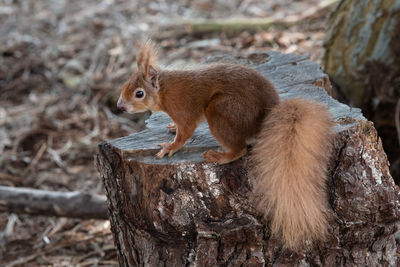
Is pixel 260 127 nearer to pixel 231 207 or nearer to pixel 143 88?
pixel 231 207

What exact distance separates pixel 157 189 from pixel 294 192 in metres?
0.46

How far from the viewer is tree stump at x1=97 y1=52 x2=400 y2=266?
1673 millimetres

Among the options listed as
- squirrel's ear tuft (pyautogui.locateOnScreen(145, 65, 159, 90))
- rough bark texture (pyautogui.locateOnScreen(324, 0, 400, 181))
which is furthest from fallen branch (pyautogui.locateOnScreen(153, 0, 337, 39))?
squirrel's ear tuft (pyautogui.locateOnScreen(145, 65, 159, 90))

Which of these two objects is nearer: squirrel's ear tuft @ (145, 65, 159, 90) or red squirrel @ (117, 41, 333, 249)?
red squirrel @ (117, 41, 333, 249)

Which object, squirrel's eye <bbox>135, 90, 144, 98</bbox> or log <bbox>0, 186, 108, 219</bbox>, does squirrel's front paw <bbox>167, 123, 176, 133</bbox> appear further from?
log <bbox>0, 186, 108, 219</bbox>

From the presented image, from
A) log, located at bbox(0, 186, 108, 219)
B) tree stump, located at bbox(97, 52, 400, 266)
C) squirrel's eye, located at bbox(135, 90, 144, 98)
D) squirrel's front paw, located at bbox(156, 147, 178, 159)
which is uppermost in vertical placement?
squirrel's eye, located at bbox(135, 90, 144, 98)

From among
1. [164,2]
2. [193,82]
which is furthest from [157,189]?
[164,2]

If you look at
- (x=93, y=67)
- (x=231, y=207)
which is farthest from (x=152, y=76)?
(x=93, y=67)

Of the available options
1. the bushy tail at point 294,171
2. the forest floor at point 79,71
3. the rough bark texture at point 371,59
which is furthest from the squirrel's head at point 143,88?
the rough bark texture at point 371,59

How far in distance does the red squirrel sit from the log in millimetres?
892

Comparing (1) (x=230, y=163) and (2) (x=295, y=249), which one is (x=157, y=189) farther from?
(2) (x=295, y=249)

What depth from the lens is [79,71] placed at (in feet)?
14.9

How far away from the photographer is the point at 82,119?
3.94 m

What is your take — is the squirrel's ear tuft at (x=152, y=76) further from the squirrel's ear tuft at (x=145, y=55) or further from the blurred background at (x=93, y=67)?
the blurred background at (x=93, y=67)
